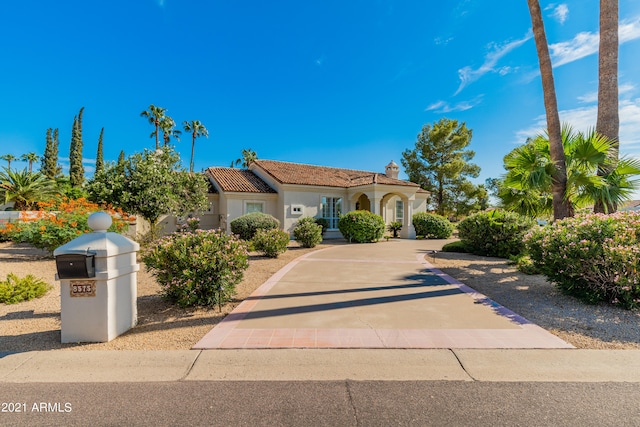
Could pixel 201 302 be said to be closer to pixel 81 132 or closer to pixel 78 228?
pixel 78 228

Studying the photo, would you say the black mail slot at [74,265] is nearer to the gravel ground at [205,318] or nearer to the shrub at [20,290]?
the gravel ground at [205,318]

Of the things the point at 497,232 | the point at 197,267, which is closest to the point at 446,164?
the point at 497,232

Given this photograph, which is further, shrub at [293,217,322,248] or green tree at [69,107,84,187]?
green tree at [69,107,84,187]

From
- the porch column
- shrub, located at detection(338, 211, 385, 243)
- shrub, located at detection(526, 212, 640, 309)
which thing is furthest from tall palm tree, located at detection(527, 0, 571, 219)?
the porch column

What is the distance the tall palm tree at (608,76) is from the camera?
758cm

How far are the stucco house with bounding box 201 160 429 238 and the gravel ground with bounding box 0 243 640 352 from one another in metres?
10.4

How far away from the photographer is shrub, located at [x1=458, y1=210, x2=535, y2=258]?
1122 centimetres

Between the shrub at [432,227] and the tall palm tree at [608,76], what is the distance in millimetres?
11591

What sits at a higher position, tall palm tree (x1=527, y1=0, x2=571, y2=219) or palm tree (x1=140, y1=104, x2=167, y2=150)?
palm tree (x1=140, y1=104, x2=167, y2=150)

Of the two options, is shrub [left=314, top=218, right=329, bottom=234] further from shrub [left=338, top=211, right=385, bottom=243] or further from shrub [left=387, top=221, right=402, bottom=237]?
shrub [left=387, top=221, right=402, bottom=237]

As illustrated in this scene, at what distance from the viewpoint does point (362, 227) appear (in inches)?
640

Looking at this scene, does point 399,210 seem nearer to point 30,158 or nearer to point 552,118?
point 552,118

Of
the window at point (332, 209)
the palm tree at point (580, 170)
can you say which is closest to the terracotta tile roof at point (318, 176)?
the window at point (332, 209)

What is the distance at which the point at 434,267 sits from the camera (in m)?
9.35
